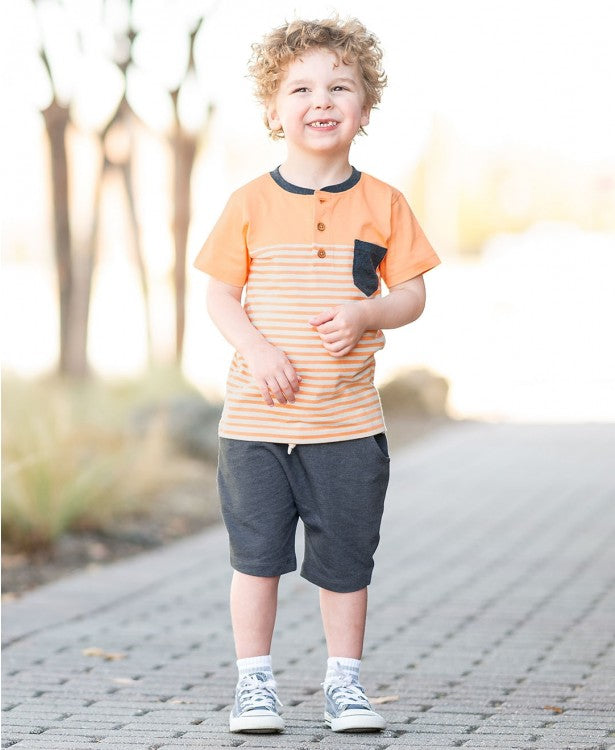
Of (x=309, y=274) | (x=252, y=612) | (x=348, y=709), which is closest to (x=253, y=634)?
(x=252, y=612)

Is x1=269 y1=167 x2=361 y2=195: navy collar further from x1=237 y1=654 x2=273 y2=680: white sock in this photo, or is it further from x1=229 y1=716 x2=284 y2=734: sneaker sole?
x1=229 y1=716 x2=284 y2=734: sneaker sole

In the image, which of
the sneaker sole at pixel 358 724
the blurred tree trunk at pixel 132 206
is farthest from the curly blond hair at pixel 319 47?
the blurred tree trunk at pixel 132 206

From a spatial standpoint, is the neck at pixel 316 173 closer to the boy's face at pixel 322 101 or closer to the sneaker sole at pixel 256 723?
the boy's face at pixel 322 101

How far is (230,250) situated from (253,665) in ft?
3.39

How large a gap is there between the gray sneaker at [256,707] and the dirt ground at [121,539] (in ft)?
7.66

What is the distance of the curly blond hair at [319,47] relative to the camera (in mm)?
3350

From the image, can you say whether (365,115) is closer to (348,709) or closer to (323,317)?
(323,317)

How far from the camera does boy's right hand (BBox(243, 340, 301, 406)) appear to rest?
127 inches

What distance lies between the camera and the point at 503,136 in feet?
198

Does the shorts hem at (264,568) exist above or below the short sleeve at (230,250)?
below

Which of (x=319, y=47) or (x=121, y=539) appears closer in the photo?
(x=319, y=47)

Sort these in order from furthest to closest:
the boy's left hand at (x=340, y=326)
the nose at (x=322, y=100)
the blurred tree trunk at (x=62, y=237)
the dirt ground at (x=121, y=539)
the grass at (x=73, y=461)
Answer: the blurred tree trunk at (x=62, y=237) → the grass at (x=73, y=461) → the dirt ground at (x=121, y=539) → the nose at (x=322, y=100) → the boy's left hand at (x=340, y=326)

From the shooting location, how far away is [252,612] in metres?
3.42

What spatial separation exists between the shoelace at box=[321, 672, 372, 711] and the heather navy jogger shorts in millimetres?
224
